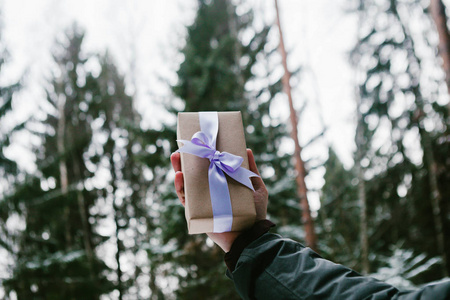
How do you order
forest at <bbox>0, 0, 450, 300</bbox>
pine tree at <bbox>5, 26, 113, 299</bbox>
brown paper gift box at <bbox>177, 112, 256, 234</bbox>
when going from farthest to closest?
pine tree at <bbox>5, 26, 113, 299</bbox>, forest at <bbox>0, 0, 450, 300</bbox>, brown paper gift box at <bbox>177, 112, 256, 234</bbox>

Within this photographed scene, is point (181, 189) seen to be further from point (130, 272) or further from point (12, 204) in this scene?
point (130, 272)

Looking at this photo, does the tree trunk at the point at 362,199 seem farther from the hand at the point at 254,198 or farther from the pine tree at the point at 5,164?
the pine tree at the point at 5,164

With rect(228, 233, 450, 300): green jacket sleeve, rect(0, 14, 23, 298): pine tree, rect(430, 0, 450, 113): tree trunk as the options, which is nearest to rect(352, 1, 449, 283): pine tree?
rect(430, 0, 450, 113): tree trunk

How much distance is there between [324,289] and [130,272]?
37.1 ft

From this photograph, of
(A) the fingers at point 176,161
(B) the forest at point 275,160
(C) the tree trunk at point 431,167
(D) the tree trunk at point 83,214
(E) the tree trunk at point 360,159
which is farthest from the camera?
(D) the tree trunk at point 83,214

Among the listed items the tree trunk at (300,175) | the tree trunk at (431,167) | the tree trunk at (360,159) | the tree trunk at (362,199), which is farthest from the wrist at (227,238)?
the tree trunk at (360,159)

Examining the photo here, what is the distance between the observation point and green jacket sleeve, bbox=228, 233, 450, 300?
28.2 inches

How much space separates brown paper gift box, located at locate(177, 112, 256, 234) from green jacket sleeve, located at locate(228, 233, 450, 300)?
0.14 m

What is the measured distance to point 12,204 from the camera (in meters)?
6.88

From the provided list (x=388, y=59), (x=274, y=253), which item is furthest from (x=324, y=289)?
(x=388, y=59)

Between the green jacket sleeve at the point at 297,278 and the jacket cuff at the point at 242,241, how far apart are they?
4cm

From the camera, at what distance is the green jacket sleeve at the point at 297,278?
2.35 feet

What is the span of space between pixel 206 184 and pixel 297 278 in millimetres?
406

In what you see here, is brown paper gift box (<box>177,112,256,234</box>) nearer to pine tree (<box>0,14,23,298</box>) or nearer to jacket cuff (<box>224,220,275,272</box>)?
jacket cuff (<box>224,220,275,272</box>)
